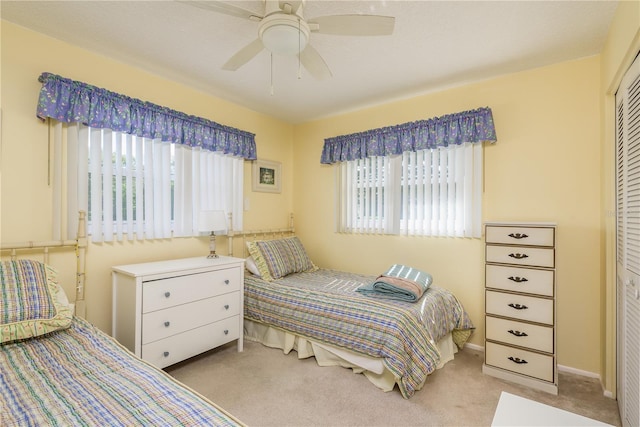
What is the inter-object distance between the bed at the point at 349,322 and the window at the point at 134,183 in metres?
0.80

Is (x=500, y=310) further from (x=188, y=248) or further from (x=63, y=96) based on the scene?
(x=63, y=96)

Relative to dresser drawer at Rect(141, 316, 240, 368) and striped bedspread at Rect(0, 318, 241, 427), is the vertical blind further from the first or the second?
striped bedspread at Rect(0, 318, 241, 427)

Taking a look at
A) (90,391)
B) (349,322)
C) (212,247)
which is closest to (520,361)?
(349,322)

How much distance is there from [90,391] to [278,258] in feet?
7.08

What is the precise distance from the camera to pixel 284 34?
1.55 m

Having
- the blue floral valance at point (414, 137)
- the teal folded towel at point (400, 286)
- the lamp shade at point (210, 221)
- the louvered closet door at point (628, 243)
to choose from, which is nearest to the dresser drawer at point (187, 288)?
the lamp shade at point (210, 221)

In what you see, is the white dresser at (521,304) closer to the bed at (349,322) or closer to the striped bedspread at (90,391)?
the bed at (349,322)

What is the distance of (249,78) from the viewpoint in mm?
2766

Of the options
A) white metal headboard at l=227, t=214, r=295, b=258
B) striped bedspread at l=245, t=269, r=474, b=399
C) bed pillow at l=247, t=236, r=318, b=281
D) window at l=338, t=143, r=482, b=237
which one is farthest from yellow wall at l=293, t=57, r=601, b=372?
white metal headboard at l=227, t=214, r=295, b=258

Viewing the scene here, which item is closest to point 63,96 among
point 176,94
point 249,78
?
point 176,94

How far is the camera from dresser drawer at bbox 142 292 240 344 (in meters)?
2.12

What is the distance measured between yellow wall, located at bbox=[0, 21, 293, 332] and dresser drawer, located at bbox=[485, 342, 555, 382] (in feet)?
9.27

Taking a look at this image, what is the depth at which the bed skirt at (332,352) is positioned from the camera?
7.10ft

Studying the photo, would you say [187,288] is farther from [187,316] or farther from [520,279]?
[520,279]
